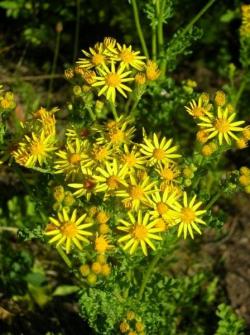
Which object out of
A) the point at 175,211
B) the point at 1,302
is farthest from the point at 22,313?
the point at 175,211

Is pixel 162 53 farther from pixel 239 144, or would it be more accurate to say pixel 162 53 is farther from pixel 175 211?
pixel 175 211

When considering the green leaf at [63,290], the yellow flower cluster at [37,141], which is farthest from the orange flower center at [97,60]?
the green leaf at [63,290]

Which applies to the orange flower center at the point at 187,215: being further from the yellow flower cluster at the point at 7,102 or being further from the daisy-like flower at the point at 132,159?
the yellow flower cluster at the point at 7,102

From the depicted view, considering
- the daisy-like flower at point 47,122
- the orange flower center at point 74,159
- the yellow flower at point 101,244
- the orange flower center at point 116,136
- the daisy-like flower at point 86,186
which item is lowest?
the yellow flower at point 101,244

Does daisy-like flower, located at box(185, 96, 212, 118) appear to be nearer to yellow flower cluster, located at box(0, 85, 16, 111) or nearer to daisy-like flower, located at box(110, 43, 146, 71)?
daisy-like flower, located at box(110, 43, 146, 71)

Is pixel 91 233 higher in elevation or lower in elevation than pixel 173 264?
lower

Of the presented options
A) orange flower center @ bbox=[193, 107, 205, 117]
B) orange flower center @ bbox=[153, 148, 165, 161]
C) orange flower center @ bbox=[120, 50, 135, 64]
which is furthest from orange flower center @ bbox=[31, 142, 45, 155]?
orange flower center @ bbox=[193, 107, 205, 117]
